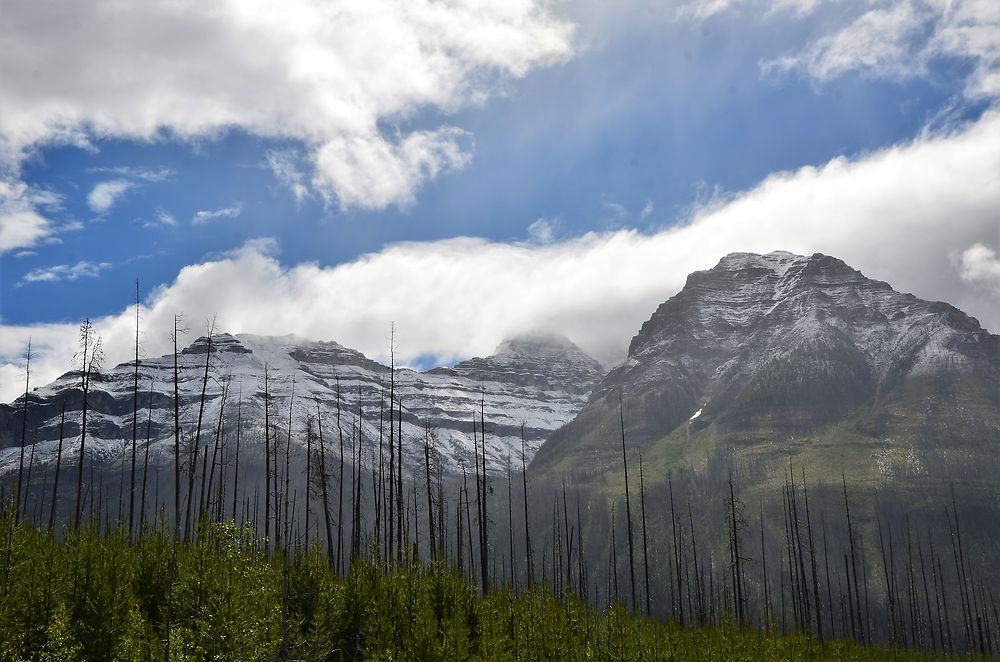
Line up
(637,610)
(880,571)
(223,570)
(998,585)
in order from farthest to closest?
(880,571) < (998,585) < (637,610) < (223,570)

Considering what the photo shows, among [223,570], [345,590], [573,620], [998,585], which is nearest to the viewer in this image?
[223,570]

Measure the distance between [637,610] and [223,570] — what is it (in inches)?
481

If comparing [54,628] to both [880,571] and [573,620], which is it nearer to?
[573,620]

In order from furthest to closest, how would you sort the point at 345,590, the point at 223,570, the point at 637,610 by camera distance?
the point at 345,590 → the point at 637,610 → the point at 223,570

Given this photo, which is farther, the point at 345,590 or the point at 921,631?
the point at 921,631

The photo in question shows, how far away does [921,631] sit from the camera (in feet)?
285

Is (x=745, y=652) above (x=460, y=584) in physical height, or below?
below

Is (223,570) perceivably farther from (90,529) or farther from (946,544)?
(946,544)

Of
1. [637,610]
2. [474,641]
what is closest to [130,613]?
[474,641]

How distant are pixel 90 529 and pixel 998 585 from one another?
7210 inches

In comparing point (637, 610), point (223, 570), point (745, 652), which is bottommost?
point (745, 652)

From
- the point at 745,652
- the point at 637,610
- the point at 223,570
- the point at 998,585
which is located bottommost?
the point at 998,585

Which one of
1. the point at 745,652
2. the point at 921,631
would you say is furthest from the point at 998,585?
the point at 745,652

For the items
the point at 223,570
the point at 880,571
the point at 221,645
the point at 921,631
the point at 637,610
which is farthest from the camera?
the point at 880,571
